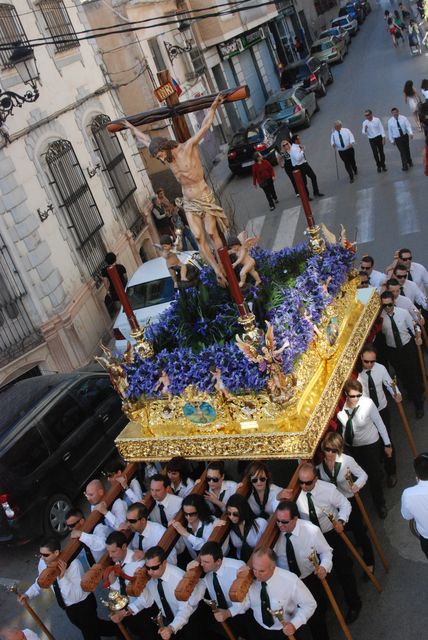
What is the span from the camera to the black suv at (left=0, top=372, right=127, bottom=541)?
27.9 feet

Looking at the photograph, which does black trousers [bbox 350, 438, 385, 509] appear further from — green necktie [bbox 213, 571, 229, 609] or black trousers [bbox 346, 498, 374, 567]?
green necktie [bbox 213, 571, 229, 609]

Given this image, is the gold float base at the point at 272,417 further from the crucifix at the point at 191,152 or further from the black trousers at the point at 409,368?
the crucifix at the point at 191,152

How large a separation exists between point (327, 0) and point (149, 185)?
3806 centimetres

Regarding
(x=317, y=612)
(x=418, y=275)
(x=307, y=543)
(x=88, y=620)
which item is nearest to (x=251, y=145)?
(x=418, y=275)

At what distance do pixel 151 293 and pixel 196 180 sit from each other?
5.88m

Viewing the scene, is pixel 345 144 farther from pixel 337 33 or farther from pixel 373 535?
pixel 337 33

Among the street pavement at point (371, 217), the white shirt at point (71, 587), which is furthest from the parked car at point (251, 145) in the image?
the white shirt at point (71, 587)

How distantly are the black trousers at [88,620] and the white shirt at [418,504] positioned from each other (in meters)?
2.83

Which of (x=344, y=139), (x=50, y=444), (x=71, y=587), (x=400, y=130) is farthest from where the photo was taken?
(x=344, y=139)

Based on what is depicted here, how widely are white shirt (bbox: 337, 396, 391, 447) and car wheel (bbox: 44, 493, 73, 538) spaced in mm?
3844

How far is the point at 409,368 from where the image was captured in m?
8.11

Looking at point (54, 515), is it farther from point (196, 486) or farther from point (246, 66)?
point (246, 66)

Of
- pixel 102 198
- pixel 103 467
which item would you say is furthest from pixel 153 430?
pixel 102 198

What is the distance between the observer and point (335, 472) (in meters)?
6.32
